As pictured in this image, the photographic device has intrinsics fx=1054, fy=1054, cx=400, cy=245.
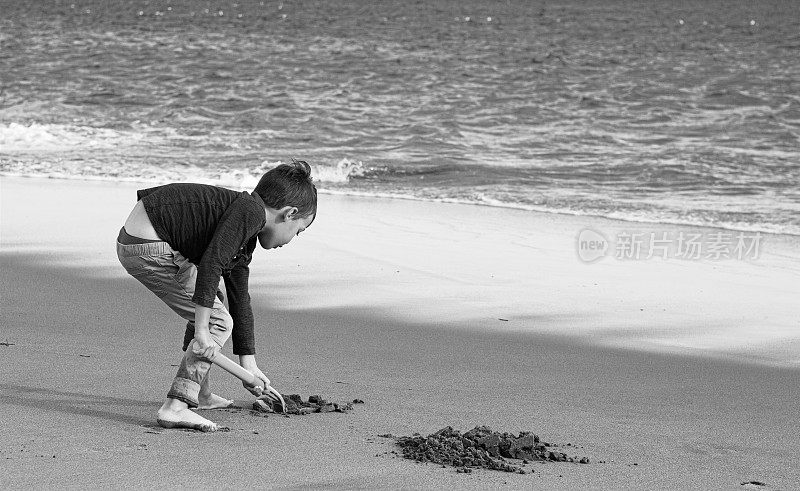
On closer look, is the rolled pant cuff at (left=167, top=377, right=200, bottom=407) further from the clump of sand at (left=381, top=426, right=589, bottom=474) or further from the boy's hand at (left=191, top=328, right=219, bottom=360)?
the clump of sand at (left=381, top=426, right=589, bottom=474)

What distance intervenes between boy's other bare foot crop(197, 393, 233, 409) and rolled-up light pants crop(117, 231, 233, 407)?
8.5 inches

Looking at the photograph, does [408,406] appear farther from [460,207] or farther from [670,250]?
[460,207]

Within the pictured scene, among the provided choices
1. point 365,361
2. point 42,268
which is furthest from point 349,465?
point 42,268

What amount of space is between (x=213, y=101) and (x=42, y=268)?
13209mm

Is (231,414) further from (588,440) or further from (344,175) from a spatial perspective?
(344,175)

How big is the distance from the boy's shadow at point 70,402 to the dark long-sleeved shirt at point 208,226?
22.5 inches

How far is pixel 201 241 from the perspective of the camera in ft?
11.6

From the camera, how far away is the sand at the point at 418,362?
3.23 metres

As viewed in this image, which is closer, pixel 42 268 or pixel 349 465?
pixel 349 465

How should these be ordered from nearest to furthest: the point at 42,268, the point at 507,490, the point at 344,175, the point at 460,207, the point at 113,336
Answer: the point at 507,490
the point at 113,336
the point at 42,268
the point at 460,207
the point at 344,175

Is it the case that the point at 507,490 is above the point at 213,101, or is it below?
below

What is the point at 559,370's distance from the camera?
176 inches

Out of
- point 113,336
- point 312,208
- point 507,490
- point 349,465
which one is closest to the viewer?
point 507,490

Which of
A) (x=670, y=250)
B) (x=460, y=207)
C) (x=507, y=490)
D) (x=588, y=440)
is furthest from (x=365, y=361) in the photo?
(x=460, y=207)
